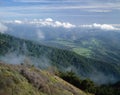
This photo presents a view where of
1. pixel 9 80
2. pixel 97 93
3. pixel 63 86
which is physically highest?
pixel 9 80

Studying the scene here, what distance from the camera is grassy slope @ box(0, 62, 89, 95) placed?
69.0 m

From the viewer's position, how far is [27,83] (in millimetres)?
74125

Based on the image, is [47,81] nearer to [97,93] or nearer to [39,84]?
[39,84]

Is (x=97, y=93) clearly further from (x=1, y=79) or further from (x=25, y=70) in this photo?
(x=1, y=79)

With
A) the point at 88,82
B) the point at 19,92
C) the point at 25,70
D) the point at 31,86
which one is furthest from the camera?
the point at 88,82

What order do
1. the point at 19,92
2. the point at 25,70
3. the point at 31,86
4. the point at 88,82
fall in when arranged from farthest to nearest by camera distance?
the point at 88,82 → the point at 25,70 → the point at 31,86 → the point at 19,92

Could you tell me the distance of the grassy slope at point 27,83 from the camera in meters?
69.0

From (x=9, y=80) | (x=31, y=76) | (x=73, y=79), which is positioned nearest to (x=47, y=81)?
(x=31, y=76)

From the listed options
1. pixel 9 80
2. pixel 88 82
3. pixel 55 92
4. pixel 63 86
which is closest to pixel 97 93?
pixel 88 82

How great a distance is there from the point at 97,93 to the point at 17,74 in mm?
49014

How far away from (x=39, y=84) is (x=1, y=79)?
9.84 metres

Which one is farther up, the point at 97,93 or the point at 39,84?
the point at 39,84

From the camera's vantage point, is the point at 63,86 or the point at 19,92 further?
the point at 63,86

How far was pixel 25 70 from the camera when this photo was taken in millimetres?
80188
